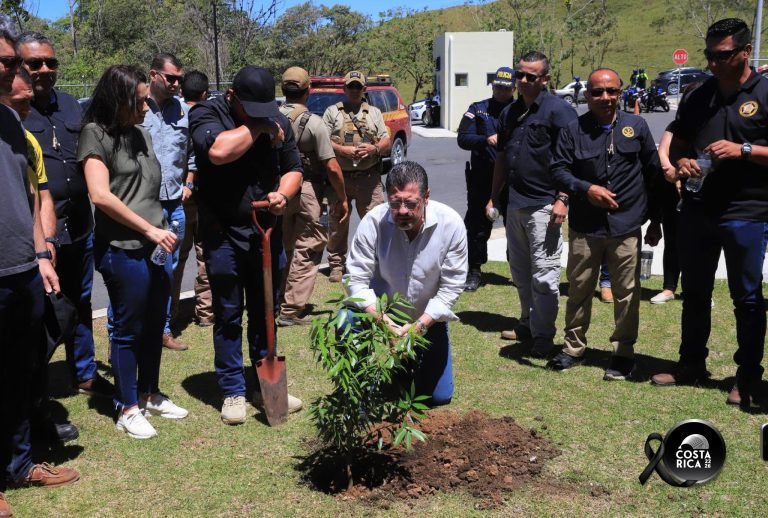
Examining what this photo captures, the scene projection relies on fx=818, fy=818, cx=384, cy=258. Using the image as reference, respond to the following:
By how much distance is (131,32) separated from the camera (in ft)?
173

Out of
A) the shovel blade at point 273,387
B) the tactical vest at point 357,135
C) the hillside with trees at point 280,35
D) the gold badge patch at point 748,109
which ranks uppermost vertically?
the hillside with trees at point 280,35

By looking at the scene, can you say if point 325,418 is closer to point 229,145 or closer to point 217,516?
point 217,516

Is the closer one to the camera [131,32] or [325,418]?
[325,418]

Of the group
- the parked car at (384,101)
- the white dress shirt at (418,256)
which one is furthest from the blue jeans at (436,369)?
the parked car at (384,101)

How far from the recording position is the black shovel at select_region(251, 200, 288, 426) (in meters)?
4.73

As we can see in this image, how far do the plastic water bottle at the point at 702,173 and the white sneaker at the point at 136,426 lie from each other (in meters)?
3.48

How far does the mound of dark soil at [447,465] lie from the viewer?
13.1ft

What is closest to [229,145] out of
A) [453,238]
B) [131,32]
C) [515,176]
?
[453,238]

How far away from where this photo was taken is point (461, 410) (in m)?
5.01

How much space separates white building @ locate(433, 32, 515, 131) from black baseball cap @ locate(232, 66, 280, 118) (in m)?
30.8

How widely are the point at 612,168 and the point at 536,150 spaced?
832 millimetres

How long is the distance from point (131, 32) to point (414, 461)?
5368 centimetres

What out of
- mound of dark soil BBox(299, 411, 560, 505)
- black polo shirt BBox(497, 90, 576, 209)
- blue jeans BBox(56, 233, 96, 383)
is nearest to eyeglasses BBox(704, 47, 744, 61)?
black polo shirt BBox(497, 90, 576, 209)

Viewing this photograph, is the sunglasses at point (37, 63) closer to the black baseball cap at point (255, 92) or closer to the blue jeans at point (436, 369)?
the black baseball cap at point (255, 92)
